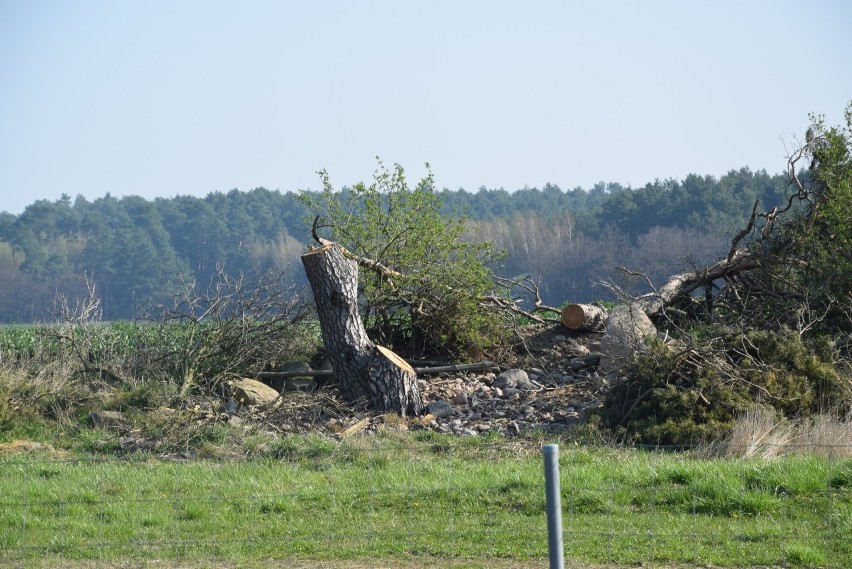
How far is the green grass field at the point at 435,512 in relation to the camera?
7215 millimetres

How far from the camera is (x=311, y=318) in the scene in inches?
675

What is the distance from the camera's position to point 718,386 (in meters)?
11.6

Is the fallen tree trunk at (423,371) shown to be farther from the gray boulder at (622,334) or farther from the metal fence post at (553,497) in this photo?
the metal fence post at (553,497)

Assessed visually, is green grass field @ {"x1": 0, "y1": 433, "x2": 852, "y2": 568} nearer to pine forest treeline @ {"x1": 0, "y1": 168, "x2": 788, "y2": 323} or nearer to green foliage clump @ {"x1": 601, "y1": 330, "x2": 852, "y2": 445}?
green foliage clump @ {"x1": 601, "y1": 330, "x2": 852, "y2": 445}

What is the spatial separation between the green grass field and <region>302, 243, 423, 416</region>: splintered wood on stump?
142 inches

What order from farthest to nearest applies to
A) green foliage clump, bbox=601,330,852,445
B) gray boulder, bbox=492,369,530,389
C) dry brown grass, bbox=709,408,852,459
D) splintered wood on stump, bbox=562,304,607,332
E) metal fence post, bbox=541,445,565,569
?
splintered wood on stump, bbox=562,304,607,332 → gray boulder, bbox=492,369,530,389 → green foliage clump, bbox=601,330,852,445 → dry brown grass, bbox=709,408,852,459 → metal fence post, bbox=541,445,565,569

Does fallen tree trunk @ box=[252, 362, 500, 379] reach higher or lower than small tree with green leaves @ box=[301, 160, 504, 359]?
lower

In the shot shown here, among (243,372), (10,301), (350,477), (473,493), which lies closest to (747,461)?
(473,493)

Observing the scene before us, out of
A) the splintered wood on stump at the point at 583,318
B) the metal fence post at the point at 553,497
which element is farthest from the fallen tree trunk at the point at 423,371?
the metal fence post at the point at 553,497

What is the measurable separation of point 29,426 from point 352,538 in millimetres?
8033

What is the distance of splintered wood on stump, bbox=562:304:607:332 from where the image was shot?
17.9 meters

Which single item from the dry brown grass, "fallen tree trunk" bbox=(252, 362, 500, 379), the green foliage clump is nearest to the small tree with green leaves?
"fallen tree trunk" bbox=(252, 362, 500, 379)

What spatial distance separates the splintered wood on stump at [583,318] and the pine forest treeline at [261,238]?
1950 cm

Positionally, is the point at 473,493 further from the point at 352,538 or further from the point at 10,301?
the point at 10,301
